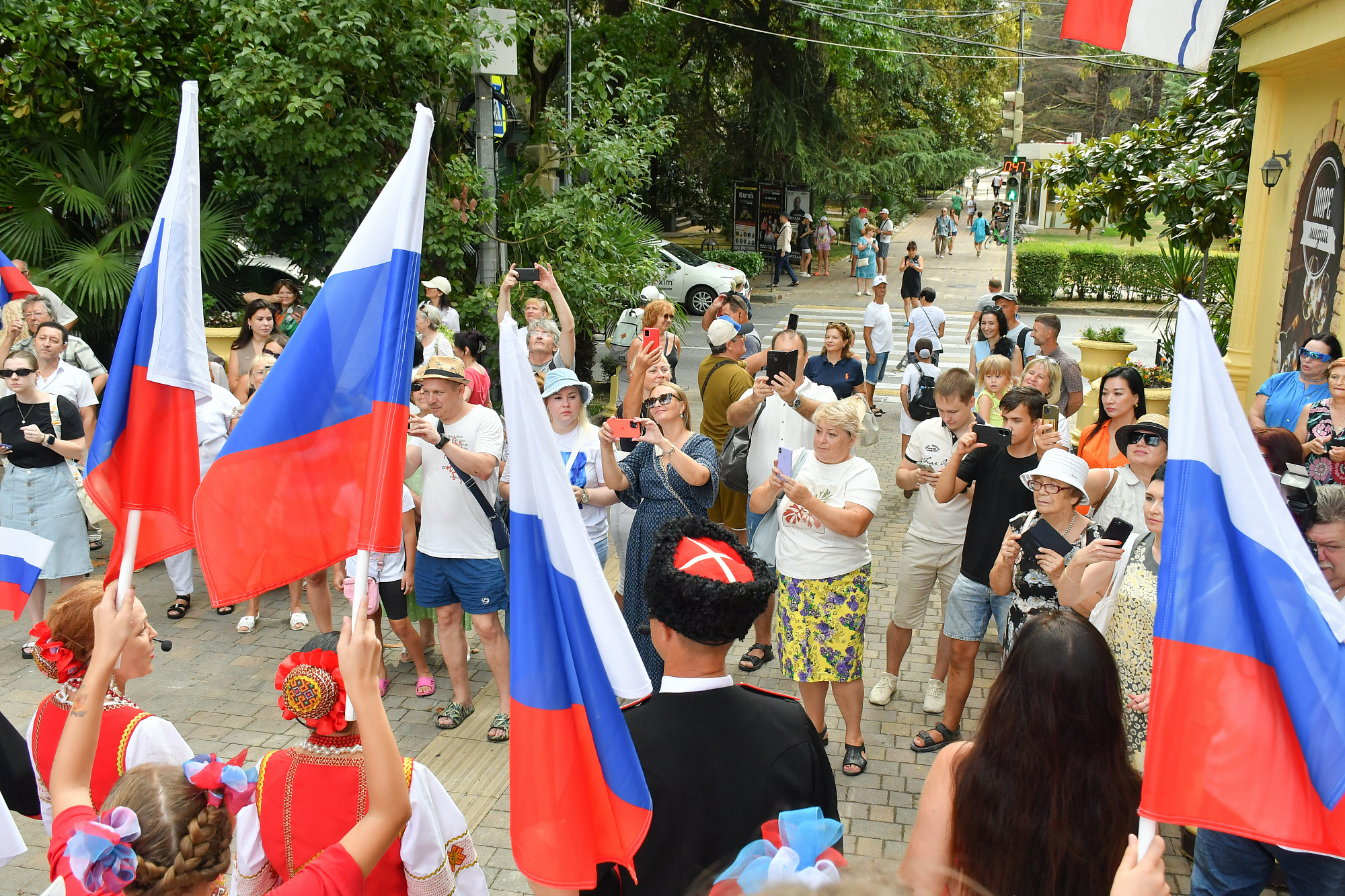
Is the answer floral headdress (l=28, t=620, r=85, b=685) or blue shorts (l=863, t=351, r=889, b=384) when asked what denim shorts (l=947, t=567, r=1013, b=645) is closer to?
floral headdress (l=28, t=620, r=85, b=685)

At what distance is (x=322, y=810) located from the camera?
8.95ft

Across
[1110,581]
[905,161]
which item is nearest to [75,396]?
[1110,581]

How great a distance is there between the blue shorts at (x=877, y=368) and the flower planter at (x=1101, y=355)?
91.5 inches

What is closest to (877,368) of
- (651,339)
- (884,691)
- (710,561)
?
(651,339)

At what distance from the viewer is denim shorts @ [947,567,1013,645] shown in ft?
17.8

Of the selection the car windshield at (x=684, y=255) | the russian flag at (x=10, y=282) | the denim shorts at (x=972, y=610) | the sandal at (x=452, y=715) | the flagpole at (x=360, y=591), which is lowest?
the sandal at (x=452, y=715)

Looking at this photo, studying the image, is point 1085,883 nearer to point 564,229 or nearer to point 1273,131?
point 1273,131

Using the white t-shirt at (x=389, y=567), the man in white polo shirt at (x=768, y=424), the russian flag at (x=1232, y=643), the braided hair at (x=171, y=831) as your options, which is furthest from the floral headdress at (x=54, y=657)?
the man in white polo shirt at (x=768, y=424)

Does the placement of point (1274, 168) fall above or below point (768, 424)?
above

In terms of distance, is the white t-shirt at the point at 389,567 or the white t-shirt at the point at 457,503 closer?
the white t-shirt at the point at 457,503

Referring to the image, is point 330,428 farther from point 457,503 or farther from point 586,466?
point 586,466

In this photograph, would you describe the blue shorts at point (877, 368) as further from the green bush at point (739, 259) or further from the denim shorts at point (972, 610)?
the green bush at point (739, 259)

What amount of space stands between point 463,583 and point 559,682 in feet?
10.4

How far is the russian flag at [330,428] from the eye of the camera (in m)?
2.78
